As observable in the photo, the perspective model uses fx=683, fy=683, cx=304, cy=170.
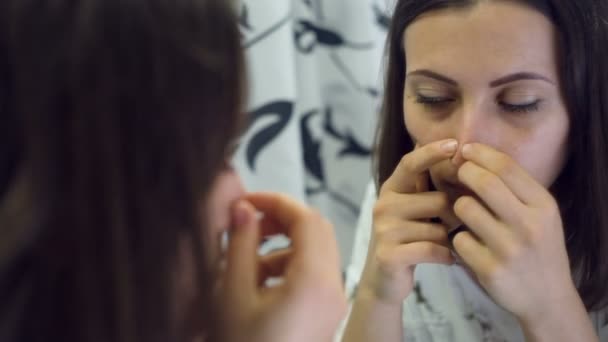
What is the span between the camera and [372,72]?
126 centimetres

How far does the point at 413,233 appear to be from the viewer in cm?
71

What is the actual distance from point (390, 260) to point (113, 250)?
1.21 feet

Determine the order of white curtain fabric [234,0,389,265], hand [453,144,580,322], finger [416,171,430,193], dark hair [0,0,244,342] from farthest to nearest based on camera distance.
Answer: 1. white curtain fabric [234,0,389,265]
2. finger [416,171,430,193]
3. hand [453,144,580,322]
4. dark hair [0,0,244,342]

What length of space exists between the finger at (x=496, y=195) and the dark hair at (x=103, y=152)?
0.31m

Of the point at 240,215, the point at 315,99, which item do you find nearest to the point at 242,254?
the point at 240,215

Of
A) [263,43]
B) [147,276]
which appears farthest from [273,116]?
[147,276]

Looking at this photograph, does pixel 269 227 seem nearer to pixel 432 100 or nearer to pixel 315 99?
pixel 432 100

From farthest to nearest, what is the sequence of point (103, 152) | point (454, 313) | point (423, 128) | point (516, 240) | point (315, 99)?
point (315, 99)
point (454, 313)
point (423, 128)
point (516, 240)
point (103, 152)

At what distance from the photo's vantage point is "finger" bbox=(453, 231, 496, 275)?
65 cm

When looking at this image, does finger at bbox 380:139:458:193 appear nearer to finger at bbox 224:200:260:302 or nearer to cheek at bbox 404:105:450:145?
cheek at bbox 404:105:450:145

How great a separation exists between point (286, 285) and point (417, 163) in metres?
0.28

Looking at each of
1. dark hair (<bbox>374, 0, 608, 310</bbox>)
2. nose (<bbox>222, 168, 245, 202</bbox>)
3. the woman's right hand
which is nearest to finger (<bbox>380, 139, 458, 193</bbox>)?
the woman's right hand

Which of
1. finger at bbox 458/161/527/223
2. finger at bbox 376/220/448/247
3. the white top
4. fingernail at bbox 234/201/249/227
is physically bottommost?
the white top

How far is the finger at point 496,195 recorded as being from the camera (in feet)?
2.09
